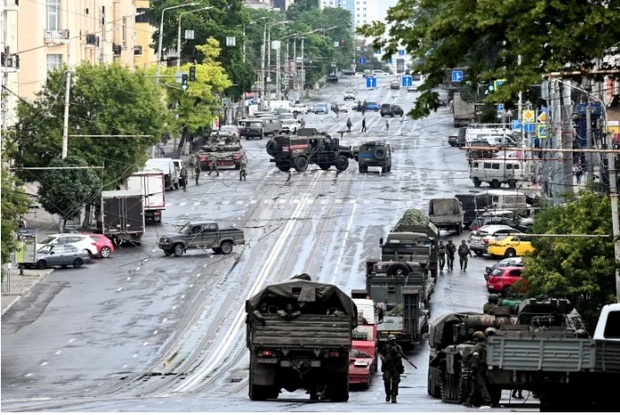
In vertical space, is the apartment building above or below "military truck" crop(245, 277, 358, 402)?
above

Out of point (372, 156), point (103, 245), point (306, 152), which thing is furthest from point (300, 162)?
point (103, 245)

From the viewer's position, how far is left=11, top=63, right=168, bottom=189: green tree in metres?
84.2

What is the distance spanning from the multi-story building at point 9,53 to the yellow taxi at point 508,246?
23520 mm

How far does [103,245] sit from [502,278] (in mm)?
17696

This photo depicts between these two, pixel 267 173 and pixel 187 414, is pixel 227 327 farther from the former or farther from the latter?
pixel 267 173

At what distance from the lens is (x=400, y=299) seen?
58.8 m

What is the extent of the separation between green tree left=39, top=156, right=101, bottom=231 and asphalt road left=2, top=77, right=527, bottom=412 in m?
3.18

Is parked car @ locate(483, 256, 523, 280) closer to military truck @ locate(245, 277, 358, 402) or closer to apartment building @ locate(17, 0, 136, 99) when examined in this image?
military truck @ locate(245, 277, 358, 402)

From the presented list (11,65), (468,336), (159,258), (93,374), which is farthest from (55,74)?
(468,336)

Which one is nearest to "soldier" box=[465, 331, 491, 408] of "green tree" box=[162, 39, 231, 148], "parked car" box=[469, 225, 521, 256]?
"parked car" box=[469, 225, 521, 256]

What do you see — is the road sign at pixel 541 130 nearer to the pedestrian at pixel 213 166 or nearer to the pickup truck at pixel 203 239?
the pickup truck at pixel 203 239

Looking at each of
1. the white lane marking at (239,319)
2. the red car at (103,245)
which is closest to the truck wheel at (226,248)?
the white lane marking at (239,319)

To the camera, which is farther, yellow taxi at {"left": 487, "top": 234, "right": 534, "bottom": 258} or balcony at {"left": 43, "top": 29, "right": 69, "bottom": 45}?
balcony at {"left": 43, "top": 29, "right": 69, "bottom": 45}

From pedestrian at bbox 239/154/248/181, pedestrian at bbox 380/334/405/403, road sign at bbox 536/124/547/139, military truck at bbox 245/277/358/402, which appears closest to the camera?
military truck at bbox 245/277/358/402
